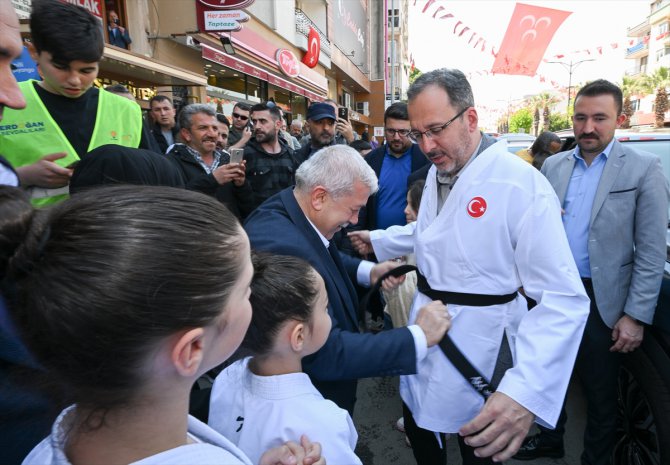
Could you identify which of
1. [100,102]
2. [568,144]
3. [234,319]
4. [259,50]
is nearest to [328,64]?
[259,50]

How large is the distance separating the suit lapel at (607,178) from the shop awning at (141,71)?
245 inches

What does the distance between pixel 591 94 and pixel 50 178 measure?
303cm

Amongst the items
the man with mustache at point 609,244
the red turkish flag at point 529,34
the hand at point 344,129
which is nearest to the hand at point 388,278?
the man with mustache at point 609,244

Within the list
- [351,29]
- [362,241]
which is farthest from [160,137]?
[351,29]

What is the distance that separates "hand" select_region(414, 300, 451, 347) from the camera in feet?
5.15

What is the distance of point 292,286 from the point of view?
129 cm

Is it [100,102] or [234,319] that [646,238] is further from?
[100,102]

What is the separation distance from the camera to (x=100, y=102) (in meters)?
1.96

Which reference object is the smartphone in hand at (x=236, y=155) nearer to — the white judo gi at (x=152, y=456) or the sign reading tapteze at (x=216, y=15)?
the white judo gi at (x=152, y=456)

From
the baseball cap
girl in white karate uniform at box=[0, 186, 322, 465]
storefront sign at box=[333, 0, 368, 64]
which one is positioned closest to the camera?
girl in white karate uniform at box=[0, 186, 322, 465]

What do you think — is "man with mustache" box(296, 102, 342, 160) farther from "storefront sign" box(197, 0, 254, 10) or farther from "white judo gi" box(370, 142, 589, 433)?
"storefront sign" box(197, 0, 254, 10)

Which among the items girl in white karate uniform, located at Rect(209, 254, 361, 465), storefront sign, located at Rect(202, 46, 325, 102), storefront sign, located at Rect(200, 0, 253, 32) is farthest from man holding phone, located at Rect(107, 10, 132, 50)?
girl in white karate uniform, located at Rect(209, 254, 361, 465)

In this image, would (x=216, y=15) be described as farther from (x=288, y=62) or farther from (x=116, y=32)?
(x=288, y=62)

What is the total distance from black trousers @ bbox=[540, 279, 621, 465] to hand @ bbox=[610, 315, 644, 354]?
120 millimetres
